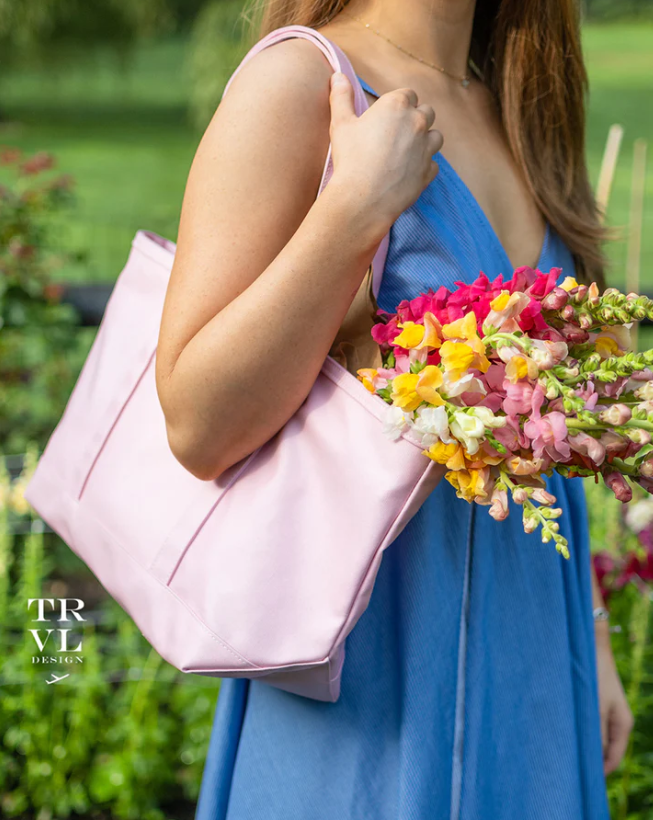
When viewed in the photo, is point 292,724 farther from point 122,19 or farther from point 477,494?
point 122,19

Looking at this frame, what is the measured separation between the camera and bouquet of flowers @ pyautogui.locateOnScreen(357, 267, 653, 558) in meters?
0.72

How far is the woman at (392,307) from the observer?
842mm

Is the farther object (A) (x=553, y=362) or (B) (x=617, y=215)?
(B) (x=617, y=215)

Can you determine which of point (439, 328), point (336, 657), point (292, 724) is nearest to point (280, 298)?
point (439, 328)

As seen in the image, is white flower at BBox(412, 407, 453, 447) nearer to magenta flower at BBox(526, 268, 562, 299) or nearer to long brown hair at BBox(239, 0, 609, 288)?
magenta flower at BBox(526, 268, 562, 299)

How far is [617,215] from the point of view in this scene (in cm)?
781

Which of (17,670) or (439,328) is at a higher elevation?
(439,328)

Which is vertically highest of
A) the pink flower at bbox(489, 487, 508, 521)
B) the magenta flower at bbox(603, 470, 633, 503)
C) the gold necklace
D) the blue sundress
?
the gold necklace

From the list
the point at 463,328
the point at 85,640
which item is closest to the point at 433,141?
the point at 463,328

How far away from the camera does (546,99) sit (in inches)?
52.2

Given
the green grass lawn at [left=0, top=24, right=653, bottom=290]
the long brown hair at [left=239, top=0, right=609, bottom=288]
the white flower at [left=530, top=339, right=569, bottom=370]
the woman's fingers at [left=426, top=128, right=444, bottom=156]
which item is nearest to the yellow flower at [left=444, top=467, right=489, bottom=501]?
the white flower at [left=530, top=339, right=569, bottom=370]

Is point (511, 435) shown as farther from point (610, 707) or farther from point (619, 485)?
point (610, 707)

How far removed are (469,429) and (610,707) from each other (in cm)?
80

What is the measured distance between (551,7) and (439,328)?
0.76m
